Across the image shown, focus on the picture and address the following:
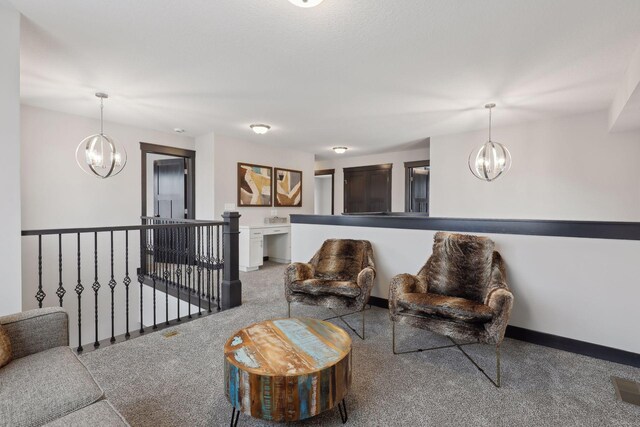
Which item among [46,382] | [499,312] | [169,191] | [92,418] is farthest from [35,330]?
[169,191]

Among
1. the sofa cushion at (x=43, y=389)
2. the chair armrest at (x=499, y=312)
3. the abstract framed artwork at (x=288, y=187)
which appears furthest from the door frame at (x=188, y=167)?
the chair armrest at (x=499, y=312)

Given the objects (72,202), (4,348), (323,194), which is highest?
(323,194)

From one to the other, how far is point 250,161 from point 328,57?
Answer: 12.0ft

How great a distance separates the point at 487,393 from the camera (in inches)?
75.0

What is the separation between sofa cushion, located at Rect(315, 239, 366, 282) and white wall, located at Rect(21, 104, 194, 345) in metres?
3.23

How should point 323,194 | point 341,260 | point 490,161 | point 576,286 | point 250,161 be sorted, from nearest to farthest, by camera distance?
point 576,286
point 341,260
point 490,161
point 250,161
point 323,194

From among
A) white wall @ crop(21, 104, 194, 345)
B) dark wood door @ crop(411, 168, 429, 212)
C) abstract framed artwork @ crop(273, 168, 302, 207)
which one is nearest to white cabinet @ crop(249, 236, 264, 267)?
abstract framed artwork @ crop(273, 168, 302, 207)

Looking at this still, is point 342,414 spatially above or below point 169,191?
below

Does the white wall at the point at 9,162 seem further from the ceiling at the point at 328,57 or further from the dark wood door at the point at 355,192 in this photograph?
the dark wood door at the point at 355,192

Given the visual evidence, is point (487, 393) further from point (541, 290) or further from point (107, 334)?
point (107, 334)

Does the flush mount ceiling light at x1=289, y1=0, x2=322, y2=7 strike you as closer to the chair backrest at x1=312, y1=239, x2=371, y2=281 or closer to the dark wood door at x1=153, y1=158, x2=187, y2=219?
the chair backrest at x1=312, y1=239, x2=371, y2=281

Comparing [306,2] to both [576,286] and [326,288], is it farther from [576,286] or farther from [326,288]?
[576,286]

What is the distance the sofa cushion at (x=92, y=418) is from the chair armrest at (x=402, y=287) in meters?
1.80

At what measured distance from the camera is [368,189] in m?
7.50
